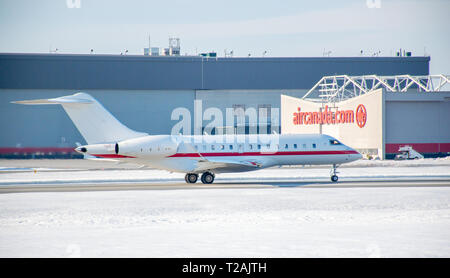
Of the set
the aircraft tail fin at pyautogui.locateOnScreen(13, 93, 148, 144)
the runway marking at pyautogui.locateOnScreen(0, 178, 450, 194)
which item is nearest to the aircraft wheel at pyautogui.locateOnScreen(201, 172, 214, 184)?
the runway marking at pyautogui.locateOnScreen(0, 178, 450, 194)

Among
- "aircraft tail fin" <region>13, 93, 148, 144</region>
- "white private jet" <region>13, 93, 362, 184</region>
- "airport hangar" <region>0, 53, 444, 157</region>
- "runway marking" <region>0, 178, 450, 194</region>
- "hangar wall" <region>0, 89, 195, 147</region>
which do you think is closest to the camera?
"runway marking" <region>0, 178, 450, 194</region>

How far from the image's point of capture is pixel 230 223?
18828 mm

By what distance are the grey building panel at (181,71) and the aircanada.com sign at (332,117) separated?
14679 millimetres

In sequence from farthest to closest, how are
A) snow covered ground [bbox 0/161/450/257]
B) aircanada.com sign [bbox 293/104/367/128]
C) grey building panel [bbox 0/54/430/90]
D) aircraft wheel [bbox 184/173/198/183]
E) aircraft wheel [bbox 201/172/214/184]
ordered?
grey building panel [bbox 0/54/430/90] < aircanada.com sign [bbox 293/104/367/128] < aircraft wheel [bbox 184/173/198/183] < aircraft wheel [bbox 201/172/214/184] < snow covered ground [bbox 0/161/450/257]

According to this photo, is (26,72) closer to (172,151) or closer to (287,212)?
(172,151)

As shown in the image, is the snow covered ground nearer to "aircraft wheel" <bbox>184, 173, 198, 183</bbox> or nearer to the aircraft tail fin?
the aircraft tail fin

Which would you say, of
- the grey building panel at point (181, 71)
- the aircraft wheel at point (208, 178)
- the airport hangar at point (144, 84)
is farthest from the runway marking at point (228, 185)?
the grey building panel at point (181, 71)

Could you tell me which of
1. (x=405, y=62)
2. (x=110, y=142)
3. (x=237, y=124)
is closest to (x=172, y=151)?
(x=110, y=142)

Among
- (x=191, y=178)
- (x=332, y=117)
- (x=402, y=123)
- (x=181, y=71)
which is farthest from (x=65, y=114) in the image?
(x=191, y=178)

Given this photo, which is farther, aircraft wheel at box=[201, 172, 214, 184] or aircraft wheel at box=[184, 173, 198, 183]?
aircraft wheel at box=[184, 173, 198, 183]

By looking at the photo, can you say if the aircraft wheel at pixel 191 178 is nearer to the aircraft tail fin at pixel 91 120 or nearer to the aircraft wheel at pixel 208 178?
the aircraft wheel at pixel 208 178

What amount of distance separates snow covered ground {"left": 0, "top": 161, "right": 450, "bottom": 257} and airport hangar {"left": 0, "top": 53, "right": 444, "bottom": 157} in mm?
50477

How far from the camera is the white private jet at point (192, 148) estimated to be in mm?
32125

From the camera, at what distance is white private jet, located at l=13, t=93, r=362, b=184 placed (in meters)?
32.1
